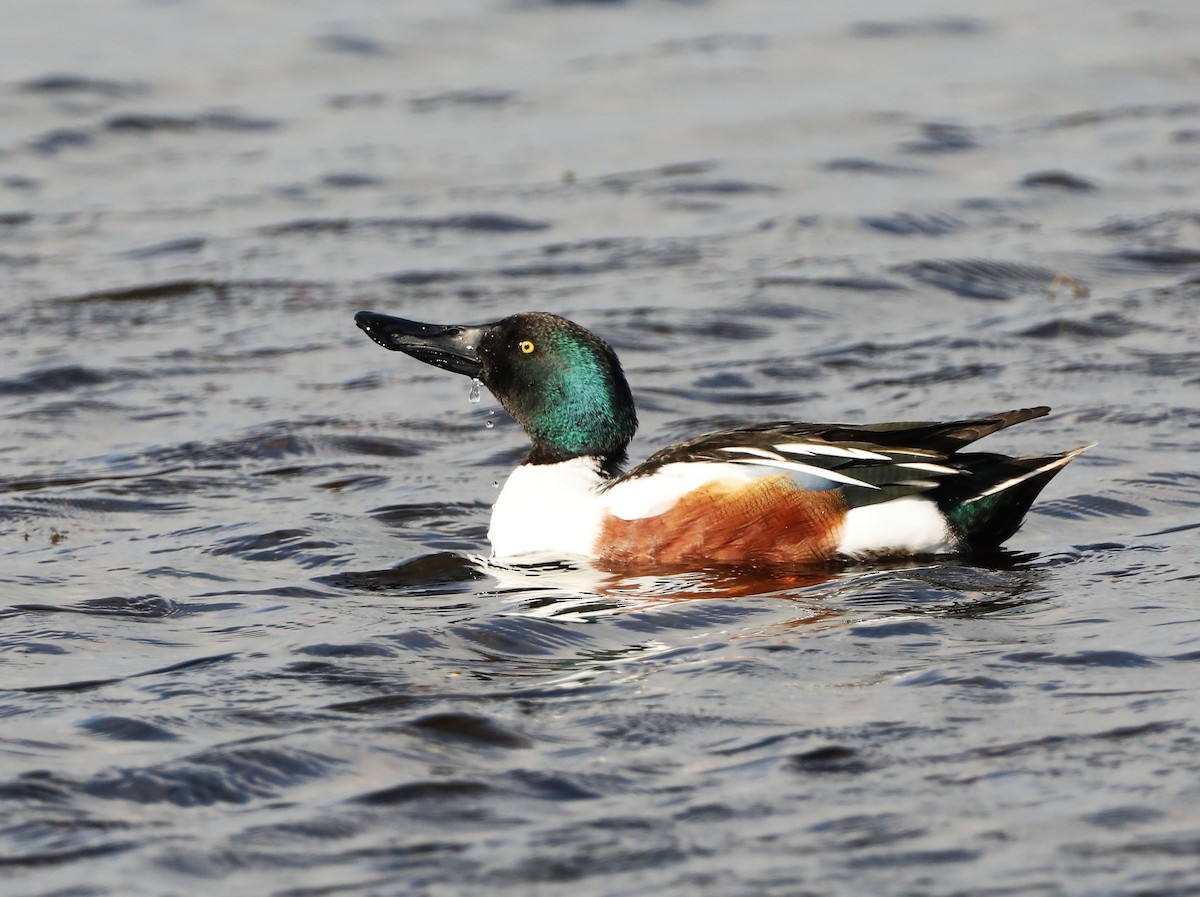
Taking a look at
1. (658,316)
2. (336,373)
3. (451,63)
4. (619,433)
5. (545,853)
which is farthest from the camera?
(451,63)

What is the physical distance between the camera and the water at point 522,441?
12.7ft

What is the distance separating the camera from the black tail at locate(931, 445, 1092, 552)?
18.7ft

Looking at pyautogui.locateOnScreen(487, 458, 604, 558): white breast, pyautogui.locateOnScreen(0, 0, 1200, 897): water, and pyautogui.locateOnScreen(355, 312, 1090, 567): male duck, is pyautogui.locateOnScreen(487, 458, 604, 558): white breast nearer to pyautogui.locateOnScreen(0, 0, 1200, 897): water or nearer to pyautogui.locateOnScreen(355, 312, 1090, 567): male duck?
pyautogui.locateOnScreen(355, 312, 1090, 567): male duck

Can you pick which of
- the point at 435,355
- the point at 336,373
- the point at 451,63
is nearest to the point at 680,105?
the point at 451,63

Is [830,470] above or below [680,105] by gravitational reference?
below

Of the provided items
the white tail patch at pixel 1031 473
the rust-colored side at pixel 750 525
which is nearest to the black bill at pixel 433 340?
the rust-colored side at pixel 750 525

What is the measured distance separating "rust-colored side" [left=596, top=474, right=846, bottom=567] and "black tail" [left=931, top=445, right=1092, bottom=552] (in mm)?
349

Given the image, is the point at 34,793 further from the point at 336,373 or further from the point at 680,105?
the point at 680,105

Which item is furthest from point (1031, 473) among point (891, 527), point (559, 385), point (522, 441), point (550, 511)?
point (522, 441)

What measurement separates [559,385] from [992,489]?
1546 millimetres

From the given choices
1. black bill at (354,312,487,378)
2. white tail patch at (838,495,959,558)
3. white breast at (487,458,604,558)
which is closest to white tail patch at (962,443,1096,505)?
white tail patch at (838,495,959,558)

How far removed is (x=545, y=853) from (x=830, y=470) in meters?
2.34

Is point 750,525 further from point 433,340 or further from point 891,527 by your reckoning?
point 433,340

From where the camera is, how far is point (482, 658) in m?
5.04
